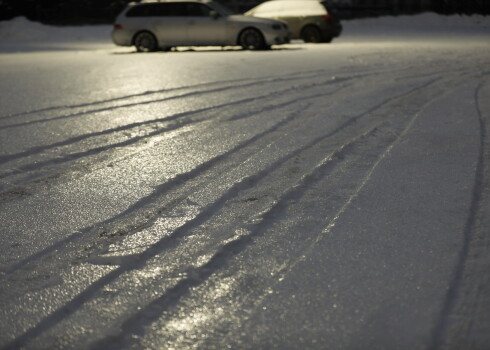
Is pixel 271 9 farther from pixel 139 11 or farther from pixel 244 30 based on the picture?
pixel 139 11

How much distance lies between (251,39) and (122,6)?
17290 millimetres

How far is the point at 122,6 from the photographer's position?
30.3 meters

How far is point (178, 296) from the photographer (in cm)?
238

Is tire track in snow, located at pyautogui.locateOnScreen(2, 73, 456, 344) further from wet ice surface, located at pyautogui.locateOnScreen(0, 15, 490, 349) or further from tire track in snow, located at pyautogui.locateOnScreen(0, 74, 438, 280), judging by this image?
tire track in snow, located at pyautogui.locateOnScreen(0, 74, 438, 280)

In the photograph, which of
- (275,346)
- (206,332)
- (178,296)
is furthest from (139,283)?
(275,346)

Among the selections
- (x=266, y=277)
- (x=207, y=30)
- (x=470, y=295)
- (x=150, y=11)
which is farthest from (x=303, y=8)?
(x=470, y=295)

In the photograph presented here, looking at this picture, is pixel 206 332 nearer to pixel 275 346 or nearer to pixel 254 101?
pixel 275 346

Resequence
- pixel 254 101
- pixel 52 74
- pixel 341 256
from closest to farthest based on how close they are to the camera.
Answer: pixel 341 256 < pixel 254 101 < pixel 52 74

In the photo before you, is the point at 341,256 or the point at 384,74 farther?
the point at 384,74

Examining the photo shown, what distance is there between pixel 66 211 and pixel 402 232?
1.79m

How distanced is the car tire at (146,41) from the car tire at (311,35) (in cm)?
439

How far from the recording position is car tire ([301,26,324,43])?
1705 cm

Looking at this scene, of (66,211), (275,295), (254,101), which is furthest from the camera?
(254,101)

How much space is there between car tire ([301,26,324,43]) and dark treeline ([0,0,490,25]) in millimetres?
13006
